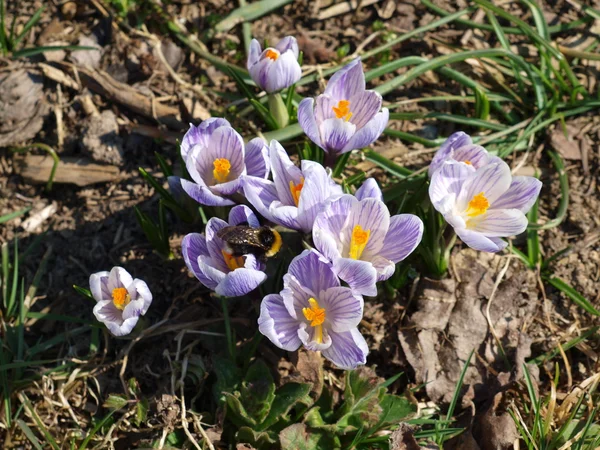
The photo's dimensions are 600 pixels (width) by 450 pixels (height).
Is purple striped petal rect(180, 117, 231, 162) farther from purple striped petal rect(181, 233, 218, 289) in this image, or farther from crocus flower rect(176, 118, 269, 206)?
purple striped petal rect(181, 233, 218, 289)

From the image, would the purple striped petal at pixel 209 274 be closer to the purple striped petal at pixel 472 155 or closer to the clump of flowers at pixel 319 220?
the clump of flowers at pixel 319 220

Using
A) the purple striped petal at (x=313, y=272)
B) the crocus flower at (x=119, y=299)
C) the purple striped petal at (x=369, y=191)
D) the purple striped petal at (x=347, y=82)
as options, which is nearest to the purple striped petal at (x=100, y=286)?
the crocus flower at (x=119, y=299)

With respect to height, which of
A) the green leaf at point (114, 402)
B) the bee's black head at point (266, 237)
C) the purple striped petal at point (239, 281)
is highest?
the bee's black head at point (266, 237)

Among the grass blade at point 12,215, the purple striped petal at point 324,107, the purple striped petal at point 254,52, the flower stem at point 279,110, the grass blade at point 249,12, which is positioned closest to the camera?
the purple striped petal at point 324,107

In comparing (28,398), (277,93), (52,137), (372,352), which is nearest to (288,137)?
(277,93)

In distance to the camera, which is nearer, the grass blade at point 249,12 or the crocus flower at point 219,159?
the crocus flower at point 219,159

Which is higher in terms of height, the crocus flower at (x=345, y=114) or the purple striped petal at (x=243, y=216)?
the crocus flower at (x=345, y=114)

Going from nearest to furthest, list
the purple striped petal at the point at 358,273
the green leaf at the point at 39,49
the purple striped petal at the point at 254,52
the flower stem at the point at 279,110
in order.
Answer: the purple striped petal at the point at 358,273 → the purple striped petal at the point at 254,52 → the flower stem at the point at 279,110 → the green leaf at the point at 39,49
